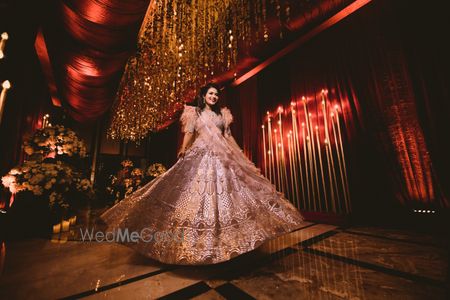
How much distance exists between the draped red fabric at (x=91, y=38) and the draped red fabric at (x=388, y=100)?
2.91 m

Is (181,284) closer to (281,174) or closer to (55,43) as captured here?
(281,174)

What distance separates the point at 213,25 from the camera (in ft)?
9.64

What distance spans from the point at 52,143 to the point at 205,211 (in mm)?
2549

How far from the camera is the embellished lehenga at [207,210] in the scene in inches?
41.9

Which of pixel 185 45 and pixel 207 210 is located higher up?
pixel 185 45

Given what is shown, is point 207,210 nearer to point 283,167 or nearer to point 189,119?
point 189,119

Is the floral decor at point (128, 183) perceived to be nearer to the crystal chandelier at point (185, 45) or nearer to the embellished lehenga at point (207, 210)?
the crystal chandelier at point (185, 45)

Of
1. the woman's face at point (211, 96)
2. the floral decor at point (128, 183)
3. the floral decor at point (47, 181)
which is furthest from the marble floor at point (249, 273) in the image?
the floral decor at point (128, 183)

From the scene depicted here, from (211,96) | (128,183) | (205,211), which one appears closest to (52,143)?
(211,96)

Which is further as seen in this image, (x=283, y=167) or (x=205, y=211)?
(x=283, y=167)

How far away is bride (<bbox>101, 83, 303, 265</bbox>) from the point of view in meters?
1.07

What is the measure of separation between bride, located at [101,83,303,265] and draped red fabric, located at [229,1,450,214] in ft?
6.17

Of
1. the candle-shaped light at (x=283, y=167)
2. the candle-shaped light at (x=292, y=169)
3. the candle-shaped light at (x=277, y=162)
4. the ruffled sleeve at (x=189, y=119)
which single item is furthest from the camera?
the candle-shaped light at (x=277, y=162)

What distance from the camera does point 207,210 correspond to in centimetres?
120
